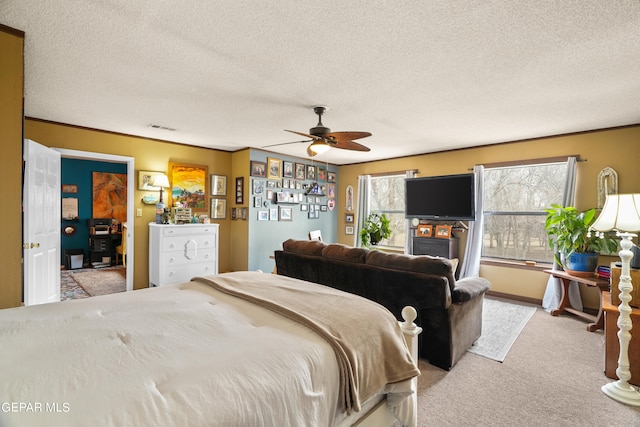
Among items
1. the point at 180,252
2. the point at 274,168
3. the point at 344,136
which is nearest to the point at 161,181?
the point at 180,252

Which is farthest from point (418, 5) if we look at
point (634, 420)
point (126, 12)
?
point (634, 420)

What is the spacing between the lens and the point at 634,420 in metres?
1.97

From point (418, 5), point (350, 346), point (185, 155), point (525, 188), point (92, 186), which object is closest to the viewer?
point (350, 346)

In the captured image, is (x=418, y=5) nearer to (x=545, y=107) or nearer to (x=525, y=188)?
(x=545, y=107)

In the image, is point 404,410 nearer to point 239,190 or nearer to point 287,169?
point 239,190

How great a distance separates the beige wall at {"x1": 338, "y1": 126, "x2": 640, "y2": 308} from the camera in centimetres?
390

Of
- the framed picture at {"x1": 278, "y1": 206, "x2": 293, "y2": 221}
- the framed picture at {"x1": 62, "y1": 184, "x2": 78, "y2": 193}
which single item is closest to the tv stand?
the framed picture at {"x1": 278, "y1": 206, "x2": 293, "y2": 221}

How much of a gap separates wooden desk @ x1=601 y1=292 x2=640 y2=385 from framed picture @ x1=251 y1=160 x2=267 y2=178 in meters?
4.95

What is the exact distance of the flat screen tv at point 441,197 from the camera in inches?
197

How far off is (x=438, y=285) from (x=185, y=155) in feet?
15.4

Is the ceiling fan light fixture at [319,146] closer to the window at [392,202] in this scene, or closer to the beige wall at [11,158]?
the beige wall at [11,158]

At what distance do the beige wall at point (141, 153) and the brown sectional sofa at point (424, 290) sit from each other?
332 cm

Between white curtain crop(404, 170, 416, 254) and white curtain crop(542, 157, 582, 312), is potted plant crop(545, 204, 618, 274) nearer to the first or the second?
white curtain crop(542, 157, 582, 312)

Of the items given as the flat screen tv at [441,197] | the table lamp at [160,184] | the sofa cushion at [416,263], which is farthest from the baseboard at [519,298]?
the table lamp at [160,184]
